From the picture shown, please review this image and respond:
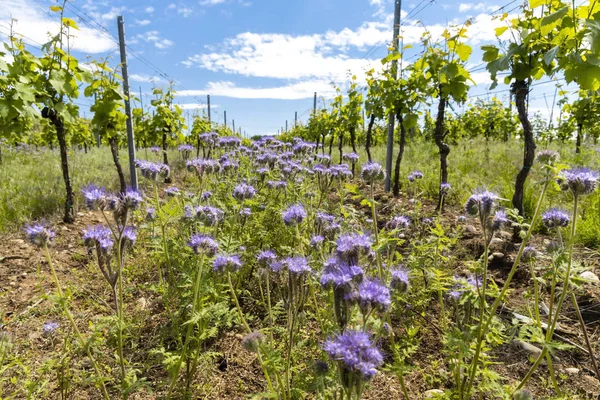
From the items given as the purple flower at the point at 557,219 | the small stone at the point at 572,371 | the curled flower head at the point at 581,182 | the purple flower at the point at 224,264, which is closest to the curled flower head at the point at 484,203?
the curled flower head at the point at 581,182

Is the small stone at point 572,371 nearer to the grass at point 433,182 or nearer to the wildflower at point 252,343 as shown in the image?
the grass at point 433,182

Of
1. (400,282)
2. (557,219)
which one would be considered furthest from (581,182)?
(400,282)

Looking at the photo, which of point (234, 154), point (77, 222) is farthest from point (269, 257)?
point (77, 222)

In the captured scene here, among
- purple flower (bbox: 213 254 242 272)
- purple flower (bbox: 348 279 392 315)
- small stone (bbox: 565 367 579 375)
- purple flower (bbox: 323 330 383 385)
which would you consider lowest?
small stone (bbox: 565 367 579 375)

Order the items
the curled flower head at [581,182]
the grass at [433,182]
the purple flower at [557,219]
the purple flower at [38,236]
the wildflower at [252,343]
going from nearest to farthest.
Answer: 1. the wildflower at [252,343]
2. the curled flower head at [581,182]
3. the purple flower at [38,236]
4. the purple flower at [557,219]
5. the grass at [433,182]

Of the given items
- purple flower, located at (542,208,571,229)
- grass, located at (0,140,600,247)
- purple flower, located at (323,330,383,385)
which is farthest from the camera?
grass, located at (0,140,600,247)

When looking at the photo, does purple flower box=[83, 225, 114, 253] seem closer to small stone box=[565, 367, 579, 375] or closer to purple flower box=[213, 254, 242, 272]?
purple flower box=[213, 254, 242, 272]

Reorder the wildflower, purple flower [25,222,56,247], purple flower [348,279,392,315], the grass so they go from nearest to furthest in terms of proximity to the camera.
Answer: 1. purple flower [348,279,392,315]
2. the wildflower
3. purple flower [25,222,56,247]
4. the grass

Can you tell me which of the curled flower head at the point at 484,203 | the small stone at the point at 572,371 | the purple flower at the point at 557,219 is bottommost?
the small stone at the point at 572,371

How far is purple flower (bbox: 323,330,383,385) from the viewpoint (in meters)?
1.37

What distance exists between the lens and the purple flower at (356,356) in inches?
54.1

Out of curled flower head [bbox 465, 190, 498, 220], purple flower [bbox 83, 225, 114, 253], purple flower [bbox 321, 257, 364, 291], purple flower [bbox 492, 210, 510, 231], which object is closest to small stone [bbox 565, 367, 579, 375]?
purple flower [bbox 492, 210, 510, 231]

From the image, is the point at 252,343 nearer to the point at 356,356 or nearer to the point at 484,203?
the point at 356,356

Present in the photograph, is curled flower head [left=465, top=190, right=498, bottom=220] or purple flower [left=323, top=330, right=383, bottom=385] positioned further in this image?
curled flower head [left=465, top=190, right=498, bottom=220]
